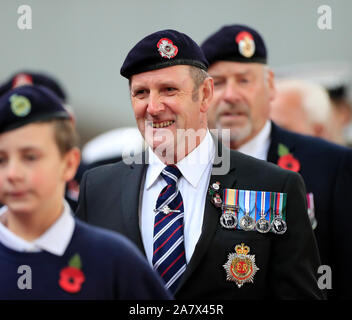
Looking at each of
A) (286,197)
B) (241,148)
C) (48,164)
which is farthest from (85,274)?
(241,148)

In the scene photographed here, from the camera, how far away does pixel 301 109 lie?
4535 mm

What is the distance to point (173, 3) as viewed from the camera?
260 centimetres

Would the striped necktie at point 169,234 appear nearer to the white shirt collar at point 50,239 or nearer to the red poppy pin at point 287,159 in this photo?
the white shirt collar at point 50,239

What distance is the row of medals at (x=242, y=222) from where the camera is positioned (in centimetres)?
244

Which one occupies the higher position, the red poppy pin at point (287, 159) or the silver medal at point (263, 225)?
the red poppy pin at point (287, 159)

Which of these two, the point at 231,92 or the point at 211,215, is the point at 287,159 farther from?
the point at 211,215

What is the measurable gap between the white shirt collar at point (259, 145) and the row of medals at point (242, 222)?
2.37 feet

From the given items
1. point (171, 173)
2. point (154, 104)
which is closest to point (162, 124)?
point (154, 104)

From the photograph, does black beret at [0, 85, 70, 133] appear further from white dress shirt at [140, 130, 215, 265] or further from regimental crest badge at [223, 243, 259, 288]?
regimental crest badge at [223, 243, 259, 288]

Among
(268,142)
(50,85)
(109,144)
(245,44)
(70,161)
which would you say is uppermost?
(245,44)

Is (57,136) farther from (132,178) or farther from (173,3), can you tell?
(173,3)

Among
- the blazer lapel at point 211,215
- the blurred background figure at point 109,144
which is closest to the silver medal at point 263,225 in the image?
the blazer lapel at point 211,215

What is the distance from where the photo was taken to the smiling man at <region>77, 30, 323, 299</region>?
236cm

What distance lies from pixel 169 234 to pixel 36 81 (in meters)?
1.00
